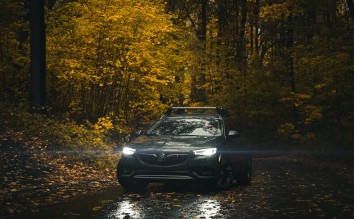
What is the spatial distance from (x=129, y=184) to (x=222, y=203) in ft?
8.54

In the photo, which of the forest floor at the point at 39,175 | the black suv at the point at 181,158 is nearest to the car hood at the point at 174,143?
the black suv at the point at 181,158

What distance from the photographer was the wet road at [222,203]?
9.48m

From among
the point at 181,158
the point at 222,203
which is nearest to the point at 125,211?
the point at 222,203

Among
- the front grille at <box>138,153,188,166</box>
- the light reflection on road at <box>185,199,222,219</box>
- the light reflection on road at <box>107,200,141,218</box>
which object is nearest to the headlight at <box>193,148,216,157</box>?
the front grille at <box>138,153,188,166</box>

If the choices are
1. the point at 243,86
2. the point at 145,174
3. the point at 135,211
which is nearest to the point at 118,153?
the point at 145,174

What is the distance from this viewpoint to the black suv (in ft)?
39.0

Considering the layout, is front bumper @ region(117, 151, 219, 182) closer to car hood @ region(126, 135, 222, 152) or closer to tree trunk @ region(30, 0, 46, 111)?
car hood @ region(126, 135, 222, 152)

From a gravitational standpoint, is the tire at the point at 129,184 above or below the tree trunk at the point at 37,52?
below

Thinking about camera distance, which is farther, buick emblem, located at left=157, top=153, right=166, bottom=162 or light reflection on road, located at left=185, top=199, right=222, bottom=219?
buick emblem, located at left=157, top=153, right=166, bottom=162

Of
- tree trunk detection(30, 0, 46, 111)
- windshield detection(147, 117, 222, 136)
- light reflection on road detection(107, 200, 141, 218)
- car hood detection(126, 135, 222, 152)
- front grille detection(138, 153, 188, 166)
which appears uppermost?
tree trunk detection(30, 0, 46, 111)

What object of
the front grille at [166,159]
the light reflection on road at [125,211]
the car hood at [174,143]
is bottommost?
the light reflection on road at [125,211]

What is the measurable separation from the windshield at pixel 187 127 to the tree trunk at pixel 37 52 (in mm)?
8645

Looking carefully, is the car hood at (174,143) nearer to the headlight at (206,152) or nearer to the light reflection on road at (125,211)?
the headlight at (206,152)

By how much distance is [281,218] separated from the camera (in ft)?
30.0
